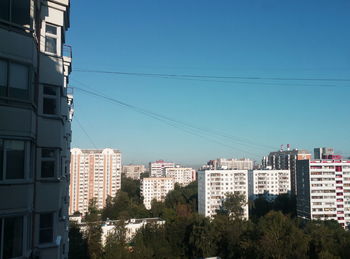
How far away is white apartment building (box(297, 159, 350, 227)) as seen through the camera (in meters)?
43.6

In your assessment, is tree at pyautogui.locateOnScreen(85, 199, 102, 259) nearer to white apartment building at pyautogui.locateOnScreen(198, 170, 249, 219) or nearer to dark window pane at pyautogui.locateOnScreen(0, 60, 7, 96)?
white apartment building at pyautogui.locateOnScreen(198, 170, 249, 219)

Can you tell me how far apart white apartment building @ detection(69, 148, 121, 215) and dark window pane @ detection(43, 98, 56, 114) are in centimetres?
5232

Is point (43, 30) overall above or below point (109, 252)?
above

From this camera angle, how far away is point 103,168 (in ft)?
196

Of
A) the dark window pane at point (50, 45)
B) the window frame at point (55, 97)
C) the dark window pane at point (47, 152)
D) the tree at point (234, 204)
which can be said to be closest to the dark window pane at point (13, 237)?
the dark window pane at point (47, 152)

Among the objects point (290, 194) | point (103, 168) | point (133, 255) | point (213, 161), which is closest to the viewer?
point (133, 255)

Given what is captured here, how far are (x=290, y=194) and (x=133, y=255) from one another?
39.8m

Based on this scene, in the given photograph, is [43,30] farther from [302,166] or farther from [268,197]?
[268,197]

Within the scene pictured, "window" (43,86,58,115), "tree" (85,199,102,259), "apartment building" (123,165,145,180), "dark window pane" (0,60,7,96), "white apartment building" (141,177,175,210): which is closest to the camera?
"dark window pane" (0,60,7,96)

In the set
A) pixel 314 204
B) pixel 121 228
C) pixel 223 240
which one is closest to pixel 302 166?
pixel 314 204

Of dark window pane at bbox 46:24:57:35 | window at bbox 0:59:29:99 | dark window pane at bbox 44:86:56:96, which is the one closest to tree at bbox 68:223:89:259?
dark window pane at bbox 44:86:56:96

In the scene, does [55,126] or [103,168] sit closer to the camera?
[55,126]

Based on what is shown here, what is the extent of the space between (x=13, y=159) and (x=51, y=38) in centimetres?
247

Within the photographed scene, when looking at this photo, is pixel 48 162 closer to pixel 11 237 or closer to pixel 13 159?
pixel 13 159
